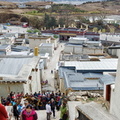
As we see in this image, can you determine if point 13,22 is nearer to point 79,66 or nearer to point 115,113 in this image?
point 79,66

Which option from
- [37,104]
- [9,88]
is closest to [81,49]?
[9,88]

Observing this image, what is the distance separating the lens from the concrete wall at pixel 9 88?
38.7 ft

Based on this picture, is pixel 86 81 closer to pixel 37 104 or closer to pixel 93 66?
pixel 93 66

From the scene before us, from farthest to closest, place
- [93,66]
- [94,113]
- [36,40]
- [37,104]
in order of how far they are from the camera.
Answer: [36,40] → [93,66] → [37,104] → [94,113]

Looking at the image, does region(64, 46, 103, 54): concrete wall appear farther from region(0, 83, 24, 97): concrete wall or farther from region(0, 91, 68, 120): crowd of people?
region(0, 91, 68, 120): crowd of people

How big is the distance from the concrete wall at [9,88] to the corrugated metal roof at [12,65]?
5.63 ft

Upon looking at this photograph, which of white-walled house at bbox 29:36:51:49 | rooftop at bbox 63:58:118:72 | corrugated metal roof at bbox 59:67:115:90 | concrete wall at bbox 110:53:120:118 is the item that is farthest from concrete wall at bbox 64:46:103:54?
concrete wall at bbox 110:53:120:118

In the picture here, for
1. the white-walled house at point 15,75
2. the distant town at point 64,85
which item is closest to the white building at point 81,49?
the distant town at point 64,85

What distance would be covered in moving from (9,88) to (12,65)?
295 cm

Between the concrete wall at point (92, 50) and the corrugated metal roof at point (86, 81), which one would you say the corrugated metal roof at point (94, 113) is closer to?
the corrugated metal roof at point (86, 81)

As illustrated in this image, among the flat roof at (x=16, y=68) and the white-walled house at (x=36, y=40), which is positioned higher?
the flat roof at (x=16, y=68)

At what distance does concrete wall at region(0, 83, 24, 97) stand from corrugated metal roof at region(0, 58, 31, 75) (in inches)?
67.6

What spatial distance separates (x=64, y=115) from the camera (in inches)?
313

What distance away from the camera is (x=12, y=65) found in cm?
1448
